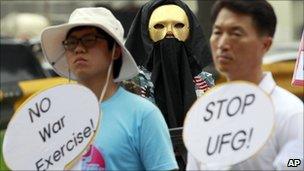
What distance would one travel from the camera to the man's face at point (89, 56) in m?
4.24

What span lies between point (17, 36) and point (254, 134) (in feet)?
38.6

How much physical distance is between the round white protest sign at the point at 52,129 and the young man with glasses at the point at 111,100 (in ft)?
0.24

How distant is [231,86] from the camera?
145 inches

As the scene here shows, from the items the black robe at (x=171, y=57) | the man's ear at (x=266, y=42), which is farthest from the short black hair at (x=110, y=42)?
the black robe at (x=171, y=57)

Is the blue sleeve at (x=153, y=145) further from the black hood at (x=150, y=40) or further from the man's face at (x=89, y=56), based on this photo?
the black hood at (x=150, y=40)

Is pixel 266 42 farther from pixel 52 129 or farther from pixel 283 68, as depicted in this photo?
pixel 283 68

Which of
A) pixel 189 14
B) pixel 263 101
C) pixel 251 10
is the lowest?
pixel 189 14

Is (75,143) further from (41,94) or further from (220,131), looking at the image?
(220,131)

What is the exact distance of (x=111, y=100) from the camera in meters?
4.23

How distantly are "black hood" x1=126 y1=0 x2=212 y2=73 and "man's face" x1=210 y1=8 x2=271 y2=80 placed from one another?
2.16 metres

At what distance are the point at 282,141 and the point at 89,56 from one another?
1025mm

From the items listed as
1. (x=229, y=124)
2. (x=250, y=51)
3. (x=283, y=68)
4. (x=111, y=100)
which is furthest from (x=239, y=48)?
(x=283, y=68)

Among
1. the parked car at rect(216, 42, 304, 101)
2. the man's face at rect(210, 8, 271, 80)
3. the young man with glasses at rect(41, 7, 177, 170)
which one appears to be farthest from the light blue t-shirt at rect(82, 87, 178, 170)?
the parked car at rect(216, 42, 304, 101)

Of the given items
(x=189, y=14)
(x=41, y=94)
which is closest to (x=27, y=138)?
(x=41, y=94)
